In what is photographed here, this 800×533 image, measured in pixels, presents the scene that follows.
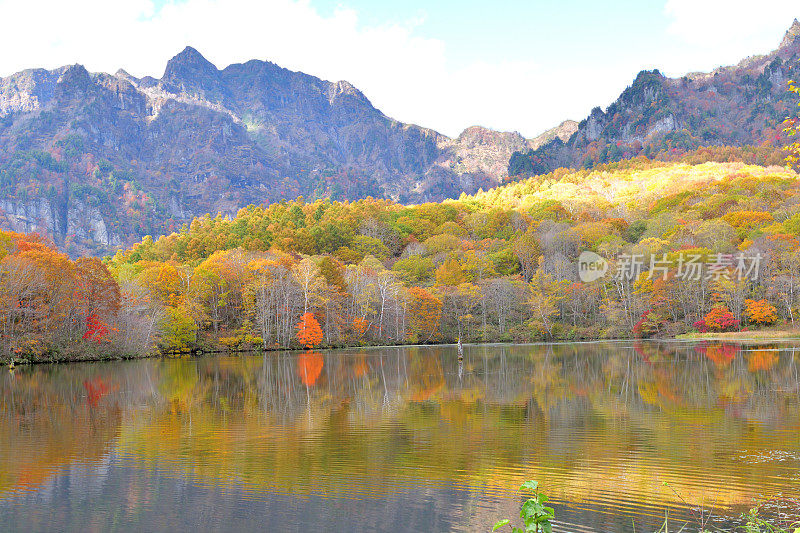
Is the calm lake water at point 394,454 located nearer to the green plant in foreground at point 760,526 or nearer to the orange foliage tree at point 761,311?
the green plant in foreground at point 760,526

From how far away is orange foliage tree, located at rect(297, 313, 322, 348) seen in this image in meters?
68.0

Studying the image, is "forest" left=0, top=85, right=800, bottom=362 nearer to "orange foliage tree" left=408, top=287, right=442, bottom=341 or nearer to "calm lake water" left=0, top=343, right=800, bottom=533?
"orange foliage tree" left=408, top=287, right=442, bottom=341

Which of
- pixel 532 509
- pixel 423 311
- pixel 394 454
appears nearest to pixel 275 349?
pixel 423 311

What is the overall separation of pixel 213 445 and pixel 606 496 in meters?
9.40

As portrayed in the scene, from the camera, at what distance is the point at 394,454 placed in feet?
45.9

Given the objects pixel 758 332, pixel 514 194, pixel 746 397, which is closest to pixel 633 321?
pixel 758 332

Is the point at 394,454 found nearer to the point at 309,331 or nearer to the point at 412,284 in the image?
the point at 309,331

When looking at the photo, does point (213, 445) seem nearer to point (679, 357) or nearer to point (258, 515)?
point (258, 515)

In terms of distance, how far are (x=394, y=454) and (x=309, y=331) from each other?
181ft

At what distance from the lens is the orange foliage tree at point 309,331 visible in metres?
68.0

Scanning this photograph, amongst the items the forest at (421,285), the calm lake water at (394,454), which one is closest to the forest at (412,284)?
the forest at (421,285)

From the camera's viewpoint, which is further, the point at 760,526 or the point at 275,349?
the point at 275,349

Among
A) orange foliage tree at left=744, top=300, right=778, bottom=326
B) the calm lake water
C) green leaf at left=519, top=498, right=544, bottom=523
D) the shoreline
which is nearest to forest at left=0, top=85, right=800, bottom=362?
orange foliage tree at left=744, top=300, right=778, bottom=326

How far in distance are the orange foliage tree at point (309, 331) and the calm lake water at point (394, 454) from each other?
4031 centimetres
